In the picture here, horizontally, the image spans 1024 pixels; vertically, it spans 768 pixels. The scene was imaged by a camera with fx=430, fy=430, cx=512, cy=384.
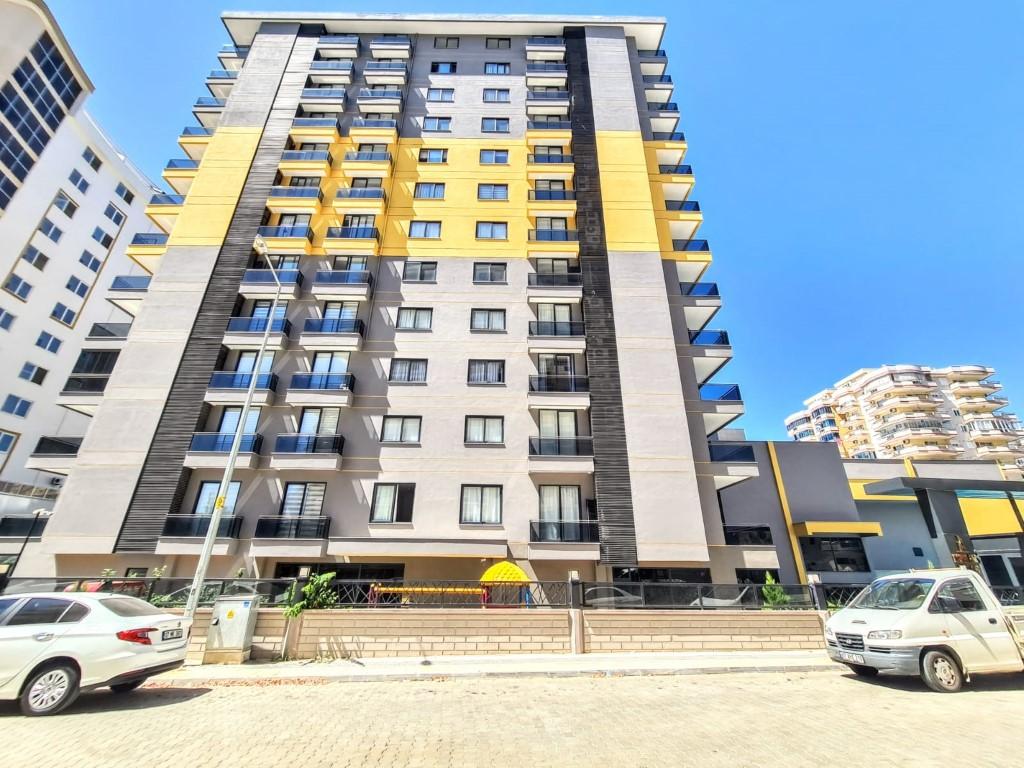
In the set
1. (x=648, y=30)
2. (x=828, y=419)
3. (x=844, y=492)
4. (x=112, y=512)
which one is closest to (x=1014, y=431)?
(x=828, y=419)

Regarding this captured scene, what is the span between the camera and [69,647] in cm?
695

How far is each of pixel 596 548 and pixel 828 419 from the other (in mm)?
94506

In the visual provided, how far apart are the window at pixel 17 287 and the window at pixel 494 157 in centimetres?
3786

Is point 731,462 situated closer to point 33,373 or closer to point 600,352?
point 600,352

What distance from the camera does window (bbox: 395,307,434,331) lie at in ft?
75.0

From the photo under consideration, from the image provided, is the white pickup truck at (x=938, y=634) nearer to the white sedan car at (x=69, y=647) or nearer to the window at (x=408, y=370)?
the white sedan car at (x=69, y=647)

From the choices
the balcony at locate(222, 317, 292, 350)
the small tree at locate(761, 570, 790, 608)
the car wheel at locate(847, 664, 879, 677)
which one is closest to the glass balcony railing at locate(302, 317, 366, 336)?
the balcony at locate(222, 317, 292, 350)

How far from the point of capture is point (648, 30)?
99.7ft

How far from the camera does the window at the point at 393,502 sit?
19234 mm

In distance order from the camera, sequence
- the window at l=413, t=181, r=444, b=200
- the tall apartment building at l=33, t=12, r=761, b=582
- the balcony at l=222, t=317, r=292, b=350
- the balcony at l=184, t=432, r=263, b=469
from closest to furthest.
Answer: the tall apartment building at l=33, t=12, r=761, b=582 < the balcony at l=184, t=432, r=263, b=469 < the balcony at l=222, t=317, r=292, b=350 < the window at l=413, t=181, r=444, b=200

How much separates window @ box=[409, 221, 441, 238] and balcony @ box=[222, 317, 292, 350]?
8702 mm

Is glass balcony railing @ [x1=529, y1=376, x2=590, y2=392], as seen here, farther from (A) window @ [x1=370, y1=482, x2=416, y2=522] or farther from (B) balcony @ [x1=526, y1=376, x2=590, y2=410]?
(A) window @ [x1=370, y1=482, x2=416, y2=522]

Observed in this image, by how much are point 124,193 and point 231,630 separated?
54285 millimetres

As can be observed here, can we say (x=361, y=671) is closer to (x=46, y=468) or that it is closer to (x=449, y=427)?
(x=449, y=427)
